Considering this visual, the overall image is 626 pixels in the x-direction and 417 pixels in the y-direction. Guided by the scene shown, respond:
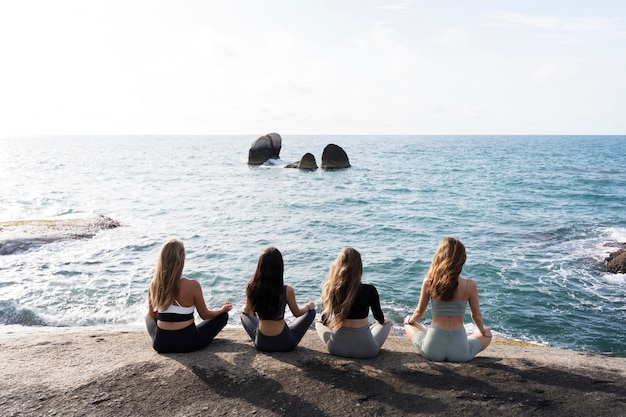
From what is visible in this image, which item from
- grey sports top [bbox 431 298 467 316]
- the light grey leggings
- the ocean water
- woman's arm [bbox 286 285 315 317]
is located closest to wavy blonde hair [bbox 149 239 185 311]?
woman's arm [bbox 286 285 315 317]

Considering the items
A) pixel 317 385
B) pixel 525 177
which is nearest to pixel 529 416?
pixel 317 385

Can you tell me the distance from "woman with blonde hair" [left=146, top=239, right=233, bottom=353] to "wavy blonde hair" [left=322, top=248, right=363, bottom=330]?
1522mm

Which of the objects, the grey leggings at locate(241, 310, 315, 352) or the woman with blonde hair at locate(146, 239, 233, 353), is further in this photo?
the grey leggings at locate(241, 310, 315, 352)

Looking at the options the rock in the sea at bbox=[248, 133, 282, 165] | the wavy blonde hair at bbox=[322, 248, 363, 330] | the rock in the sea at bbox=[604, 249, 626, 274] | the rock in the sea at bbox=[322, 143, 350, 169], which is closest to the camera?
the wavy blonde hair at bbox=[322, 248, 363, 330]

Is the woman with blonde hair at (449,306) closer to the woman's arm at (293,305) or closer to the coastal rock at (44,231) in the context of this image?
the woman's arm at (293,305)

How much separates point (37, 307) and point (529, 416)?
11.9 metres

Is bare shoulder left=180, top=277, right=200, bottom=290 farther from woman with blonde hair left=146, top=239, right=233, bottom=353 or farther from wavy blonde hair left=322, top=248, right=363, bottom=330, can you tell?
wavy blonde hair left=322, top=248, right=363, bottom=330

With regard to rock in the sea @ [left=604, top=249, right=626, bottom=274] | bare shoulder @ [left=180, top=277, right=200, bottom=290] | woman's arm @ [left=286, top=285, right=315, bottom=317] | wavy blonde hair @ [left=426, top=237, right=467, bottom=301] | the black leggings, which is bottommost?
rock in the sea @ [left=604, top=249, right=626, bottom=274]

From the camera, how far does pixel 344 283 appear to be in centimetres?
568

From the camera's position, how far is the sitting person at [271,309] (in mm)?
5793

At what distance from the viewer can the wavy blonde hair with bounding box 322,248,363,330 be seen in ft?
18.5

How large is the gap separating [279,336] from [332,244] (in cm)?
1326

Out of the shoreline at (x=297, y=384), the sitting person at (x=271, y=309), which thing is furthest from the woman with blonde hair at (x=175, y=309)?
the sitting person at (x=271, y=309)

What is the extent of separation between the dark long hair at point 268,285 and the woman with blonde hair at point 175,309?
63cm
